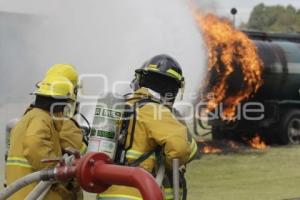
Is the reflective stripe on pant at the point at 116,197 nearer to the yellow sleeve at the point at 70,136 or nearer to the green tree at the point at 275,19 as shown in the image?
the yellow sleeve at the point at 70,136

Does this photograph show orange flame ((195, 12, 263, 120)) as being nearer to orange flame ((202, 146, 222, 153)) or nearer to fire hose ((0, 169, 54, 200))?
orange flame ((202, 146, 222, 153))

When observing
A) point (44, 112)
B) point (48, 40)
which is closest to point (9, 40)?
point (48, 40)

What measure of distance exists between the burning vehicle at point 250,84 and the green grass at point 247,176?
3.52 feet

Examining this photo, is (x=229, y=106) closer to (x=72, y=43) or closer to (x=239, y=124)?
(x=239, y=124)

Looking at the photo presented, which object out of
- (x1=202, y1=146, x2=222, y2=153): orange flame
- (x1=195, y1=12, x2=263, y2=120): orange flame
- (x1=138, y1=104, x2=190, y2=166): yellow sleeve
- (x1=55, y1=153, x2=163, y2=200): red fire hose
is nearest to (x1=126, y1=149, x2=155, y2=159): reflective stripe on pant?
(x1=138, y1=104, x2=190, y2=166): yellow sleeve

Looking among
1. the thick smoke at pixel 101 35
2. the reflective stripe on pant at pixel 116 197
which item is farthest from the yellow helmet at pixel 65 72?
the thick smoke at pixel 101 35

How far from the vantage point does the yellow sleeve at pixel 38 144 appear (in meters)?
3.96

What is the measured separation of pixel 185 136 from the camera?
384cm

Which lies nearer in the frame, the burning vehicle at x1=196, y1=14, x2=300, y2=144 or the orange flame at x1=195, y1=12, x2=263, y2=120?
the orange flame at x1=195, y1=12, x2=263, y2=120

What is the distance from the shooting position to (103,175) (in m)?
2.43

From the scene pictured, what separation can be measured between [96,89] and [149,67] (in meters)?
10.1

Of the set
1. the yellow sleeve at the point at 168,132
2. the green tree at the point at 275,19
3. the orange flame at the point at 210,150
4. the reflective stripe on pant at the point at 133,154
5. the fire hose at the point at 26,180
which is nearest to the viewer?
the fire hose at the point at 26,180

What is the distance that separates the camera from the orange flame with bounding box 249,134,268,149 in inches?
604

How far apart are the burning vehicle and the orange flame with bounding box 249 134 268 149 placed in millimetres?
77
